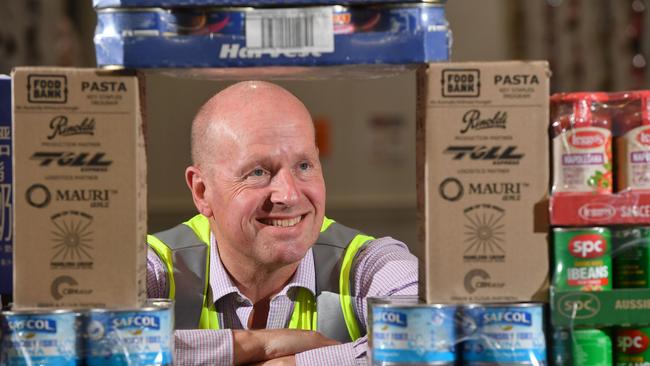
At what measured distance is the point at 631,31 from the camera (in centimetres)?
656

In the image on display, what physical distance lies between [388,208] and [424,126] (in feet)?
14.2

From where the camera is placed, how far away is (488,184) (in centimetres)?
212

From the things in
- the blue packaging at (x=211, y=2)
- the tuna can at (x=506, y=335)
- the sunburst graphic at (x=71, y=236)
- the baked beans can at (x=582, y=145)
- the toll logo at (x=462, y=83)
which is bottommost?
the tuna can at (x=506, y=335)

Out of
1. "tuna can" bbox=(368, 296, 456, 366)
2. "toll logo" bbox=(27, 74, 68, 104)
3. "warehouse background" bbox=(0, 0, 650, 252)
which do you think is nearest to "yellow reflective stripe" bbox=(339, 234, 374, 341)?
"tuna can" bbox=(368, 296, 456, 366)

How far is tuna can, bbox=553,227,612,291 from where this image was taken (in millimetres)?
2086

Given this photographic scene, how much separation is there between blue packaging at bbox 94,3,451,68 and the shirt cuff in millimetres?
752

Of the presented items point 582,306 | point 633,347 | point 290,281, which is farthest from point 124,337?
point 633,347

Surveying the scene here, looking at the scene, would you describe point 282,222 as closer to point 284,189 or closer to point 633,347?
point 284,189

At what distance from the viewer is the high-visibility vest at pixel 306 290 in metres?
2.76

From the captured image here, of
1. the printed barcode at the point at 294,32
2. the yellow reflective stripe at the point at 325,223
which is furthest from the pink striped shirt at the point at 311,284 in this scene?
the printed barcode at the point at 294,32

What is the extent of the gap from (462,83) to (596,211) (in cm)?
39

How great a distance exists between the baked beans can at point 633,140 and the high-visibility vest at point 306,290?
0.94 meters

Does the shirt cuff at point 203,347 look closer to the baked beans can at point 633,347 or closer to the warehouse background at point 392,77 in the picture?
the baked beans can at point 633,347

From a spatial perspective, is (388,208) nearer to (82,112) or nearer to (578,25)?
(578,25)
